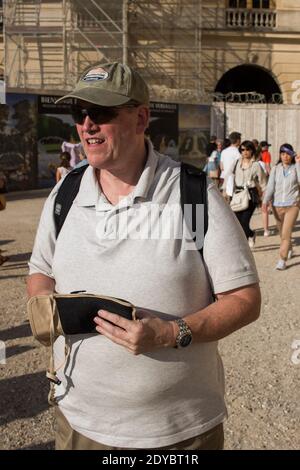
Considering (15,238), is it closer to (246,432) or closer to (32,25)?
(246,432)

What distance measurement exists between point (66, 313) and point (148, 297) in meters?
0.26

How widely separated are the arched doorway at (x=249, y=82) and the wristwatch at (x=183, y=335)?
26546mm

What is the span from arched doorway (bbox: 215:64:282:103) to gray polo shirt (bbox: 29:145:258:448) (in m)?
26.4

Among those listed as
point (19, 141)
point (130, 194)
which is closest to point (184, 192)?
point (130, 194)

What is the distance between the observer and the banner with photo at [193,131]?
2189 cm

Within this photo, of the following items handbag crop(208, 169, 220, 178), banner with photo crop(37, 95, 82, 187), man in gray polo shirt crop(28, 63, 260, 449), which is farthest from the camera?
banner with photo crop(37, 95, 82, 187)

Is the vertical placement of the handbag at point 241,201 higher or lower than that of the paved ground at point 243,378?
higher

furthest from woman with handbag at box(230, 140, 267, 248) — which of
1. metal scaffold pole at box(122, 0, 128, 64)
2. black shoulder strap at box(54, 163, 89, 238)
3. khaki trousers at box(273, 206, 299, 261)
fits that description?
metal scaffold pole at box(122, 0, 128, 64)

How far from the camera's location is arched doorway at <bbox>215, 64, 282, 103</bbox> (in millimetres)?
28094

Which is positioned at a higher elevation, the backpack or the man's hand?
the backpack

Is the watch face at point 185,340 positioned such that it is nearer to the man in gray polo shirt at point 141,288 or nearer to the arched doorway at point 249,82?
the man in gray polo shirt at point 141,288

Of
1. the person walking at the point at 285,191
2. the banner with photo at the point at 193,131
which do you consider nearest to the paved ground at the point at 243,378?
the person walking at the point at 285,191

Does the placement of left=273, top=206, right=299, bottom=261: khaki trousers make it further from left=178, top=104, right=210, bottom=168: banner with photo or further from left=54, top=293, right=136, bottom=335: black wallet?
left=178, top=104, right=210, bottom=168: banner with photo

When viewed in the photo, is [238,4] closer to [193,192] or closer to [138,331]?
[193,192]
